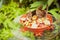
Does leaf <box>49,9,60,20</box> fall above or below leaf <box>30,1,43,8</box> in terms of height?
below

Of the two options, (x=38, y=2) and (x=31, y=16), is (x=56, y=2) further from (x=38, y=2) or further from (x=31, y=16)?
(x=31, y=16)

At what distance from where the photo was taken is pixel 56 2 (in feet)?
6.49

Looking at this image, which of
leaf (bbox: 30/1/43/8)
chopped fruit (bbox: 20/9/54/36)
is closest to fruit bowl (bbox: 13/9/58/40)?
chopped fruit (bbox: 20/9/54/36)

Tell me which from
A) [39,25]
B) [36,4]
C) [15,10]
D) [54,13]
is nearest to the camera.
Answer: [39,25]

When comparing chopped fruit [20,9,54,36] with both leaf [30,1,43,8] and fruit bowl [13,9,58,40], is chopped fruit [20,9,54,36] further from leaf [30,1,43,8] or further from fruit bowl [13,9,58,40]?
leaf [30,1,43,8]

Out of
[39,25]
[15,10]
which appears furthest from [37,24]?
[15,10]

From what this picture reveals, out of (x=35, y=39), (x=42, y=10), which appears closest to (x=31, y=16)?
(x=42, y=10)

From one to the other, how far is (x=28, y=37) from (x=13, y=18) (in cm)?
35

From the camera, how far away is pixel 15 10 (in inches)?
82.3

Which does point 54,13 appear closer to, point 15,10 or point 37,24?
point 37,24

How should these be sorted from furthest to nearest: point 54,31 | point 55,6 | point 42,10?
point 55,6, point 42,10, point 54,31

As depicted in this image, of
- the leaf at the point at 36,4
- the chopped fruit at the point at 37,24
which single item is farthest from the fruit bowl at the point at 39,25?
the leaf at the point at 36,4

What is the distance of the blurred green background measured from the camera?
1.88 m

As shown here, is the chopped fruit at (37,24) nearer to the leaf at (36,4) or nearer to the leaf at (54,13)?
the leaf at (54,13)
